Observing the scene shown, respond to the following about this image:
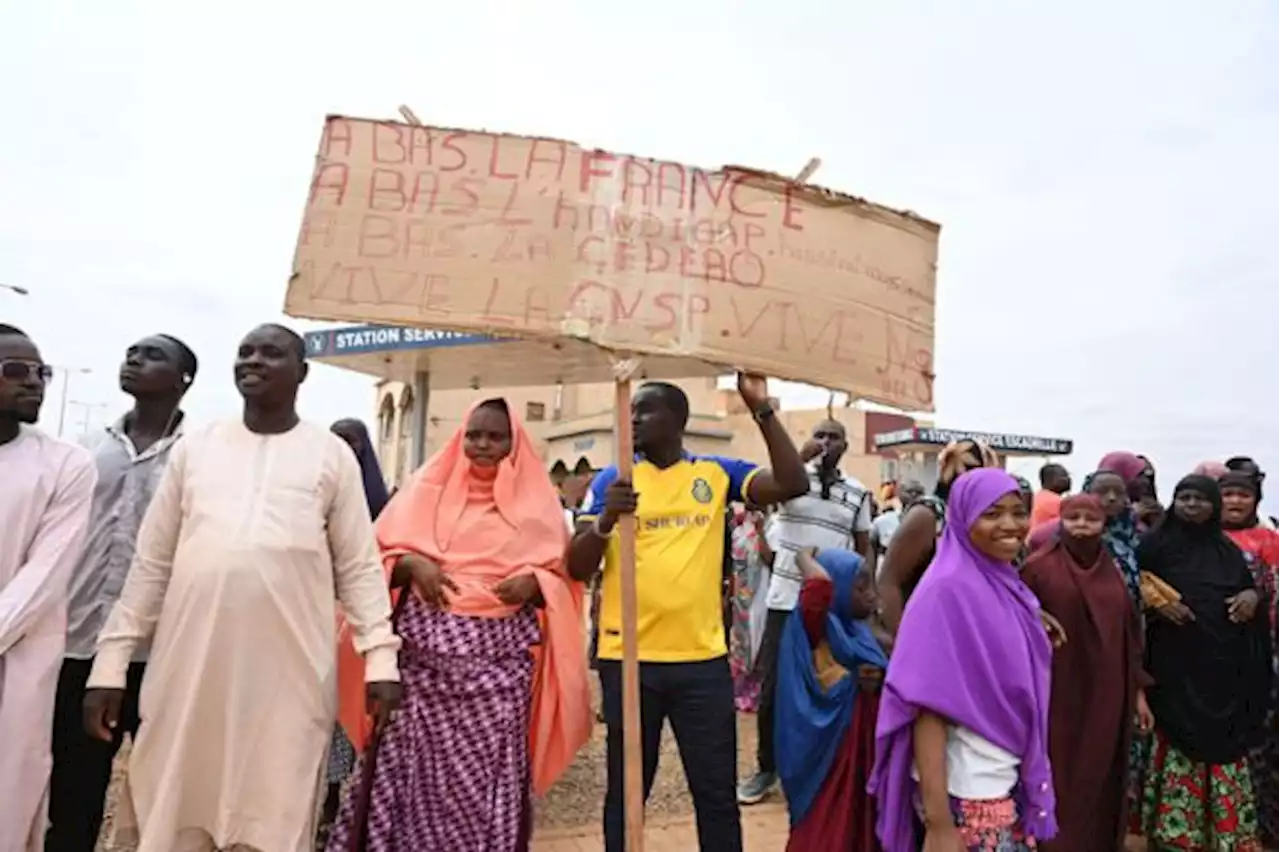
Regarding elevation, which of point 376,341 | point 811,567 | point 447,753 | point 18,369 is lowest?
Answer: point 447,753

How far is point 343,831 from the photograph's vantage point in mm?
3033

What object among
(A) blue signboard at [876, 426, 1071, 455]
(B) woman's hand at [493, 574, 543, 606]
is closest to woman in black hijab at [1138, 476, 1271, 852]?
(B) woman's hand at [493, 574, 543, 606]

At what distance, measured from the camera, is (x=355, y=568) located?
276cm

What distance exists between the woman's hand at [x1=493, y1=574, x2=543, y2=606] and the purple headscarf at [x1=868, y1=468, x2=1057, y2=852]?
114 cm

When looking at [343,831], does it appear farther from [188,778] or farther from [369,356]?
[369,356]

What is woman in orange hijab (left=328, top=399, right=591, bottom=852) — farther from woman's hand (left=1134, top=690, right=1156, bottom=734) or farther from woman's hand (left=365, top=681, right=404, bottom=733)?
woman's hand (left=1134, top=690, right=1156, bottom=734)

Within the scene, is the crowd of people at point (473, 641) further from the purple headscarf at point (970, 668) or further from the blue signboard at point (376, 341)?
the blue signboard at point (376, 341)

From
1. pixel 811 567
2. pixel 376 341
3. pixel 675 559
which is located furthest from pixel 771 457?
pixel 376 341

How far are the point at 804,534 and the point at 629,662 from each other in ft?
8.22

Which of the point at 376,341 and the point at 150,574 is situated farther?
the point at 376,341

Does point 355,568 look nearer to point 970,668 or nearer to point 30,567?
point 30,567

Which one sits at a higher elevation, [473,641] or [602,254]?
[602,254]

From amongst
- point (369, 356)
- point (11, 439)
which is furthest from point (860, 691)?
point (369, 356)

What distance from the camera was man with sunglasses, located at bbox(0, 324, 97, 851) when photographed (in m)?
2.54
